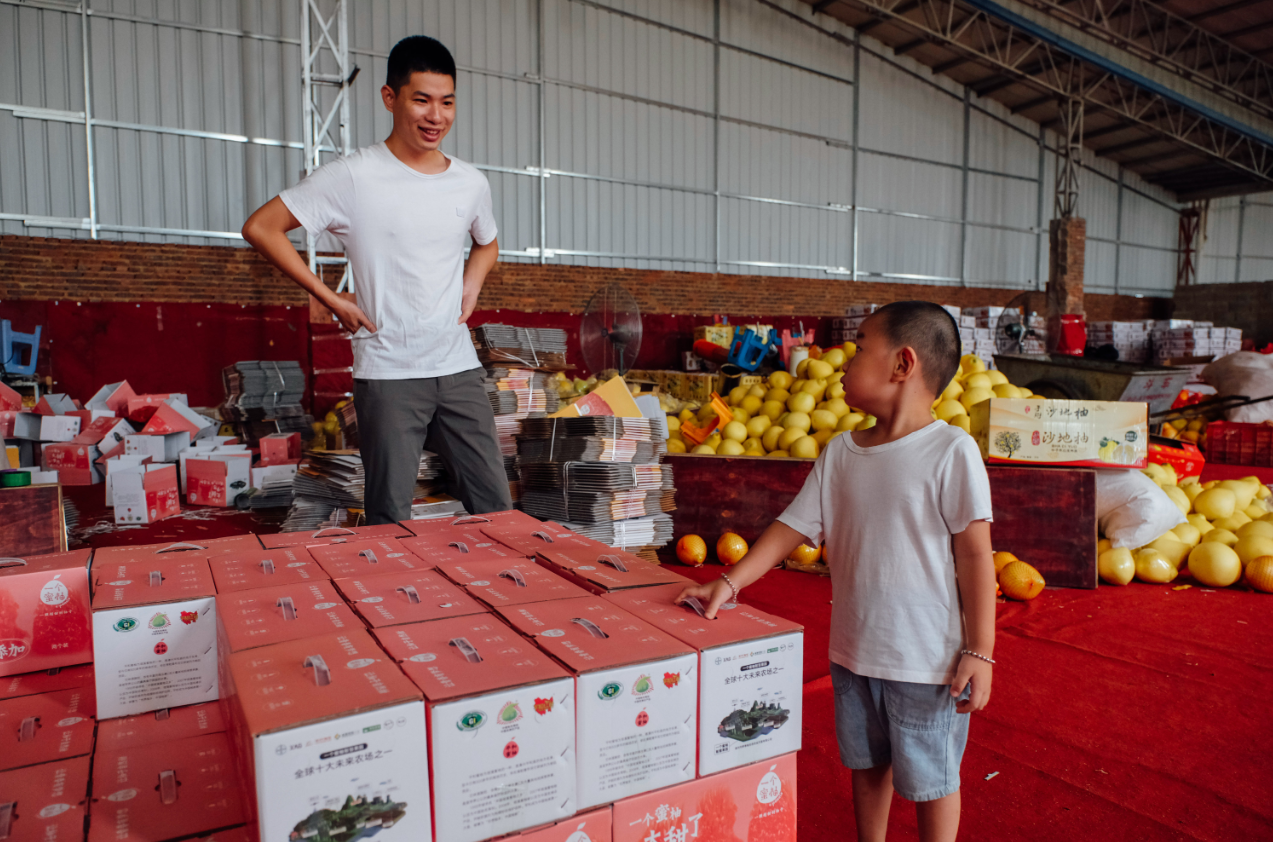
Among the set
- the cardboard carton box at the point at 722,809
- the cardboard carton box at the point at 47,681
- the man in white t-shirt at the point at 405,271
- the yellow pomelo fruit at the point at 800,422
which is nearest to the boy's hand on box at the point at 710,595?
the cardboard carton box at the point at 722,809

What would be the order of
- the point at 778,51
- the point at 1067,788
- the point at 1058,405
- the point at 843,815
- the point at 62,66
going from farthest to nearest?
Result: the point at 778,51 < the point at 62,66 < the point at 1058,405 < the point at 1067,788 < the point at 843,815

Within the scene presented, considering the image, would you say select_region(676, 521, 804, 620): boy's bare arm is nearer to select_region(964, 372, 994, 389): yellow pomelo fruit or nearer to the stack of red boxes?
the stack of red boxes

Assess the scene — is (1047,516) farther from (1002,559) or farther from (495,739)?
(495,739)

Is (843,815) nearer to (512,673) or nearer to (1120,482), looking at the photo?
(512,673)

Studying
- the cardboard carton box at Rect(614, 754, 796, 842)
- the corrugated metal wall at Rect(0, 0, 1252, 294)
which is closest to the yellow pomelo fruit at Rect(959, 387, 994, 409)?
the cardboard carton box at Rect(614, 754, 796, 842)

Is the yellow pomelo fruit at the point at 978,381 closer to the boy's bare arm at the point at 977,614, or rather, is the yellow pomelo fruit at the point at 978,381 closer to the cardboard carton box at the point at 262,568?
the boy's bare arm at the point at 977,614

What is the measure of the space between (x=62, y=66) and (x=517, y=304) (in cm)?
552

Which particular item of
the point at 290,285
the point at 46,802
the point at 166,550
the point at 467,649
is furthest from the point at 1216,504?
the point at 290,285

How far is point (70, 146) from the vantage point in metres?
8.29

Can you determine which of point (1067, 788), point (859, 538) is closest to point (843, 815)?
point (1067, 788)

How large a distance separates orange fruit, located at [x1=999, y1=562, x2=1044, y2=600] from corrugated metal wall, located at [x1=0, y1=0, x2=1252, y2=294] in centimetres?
875

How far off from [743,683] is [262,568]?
3.00 ft

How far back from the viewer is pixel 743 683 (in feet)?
3.70

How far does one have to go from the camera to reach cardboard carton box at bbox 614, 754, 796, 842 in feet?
Answer: 3.44
